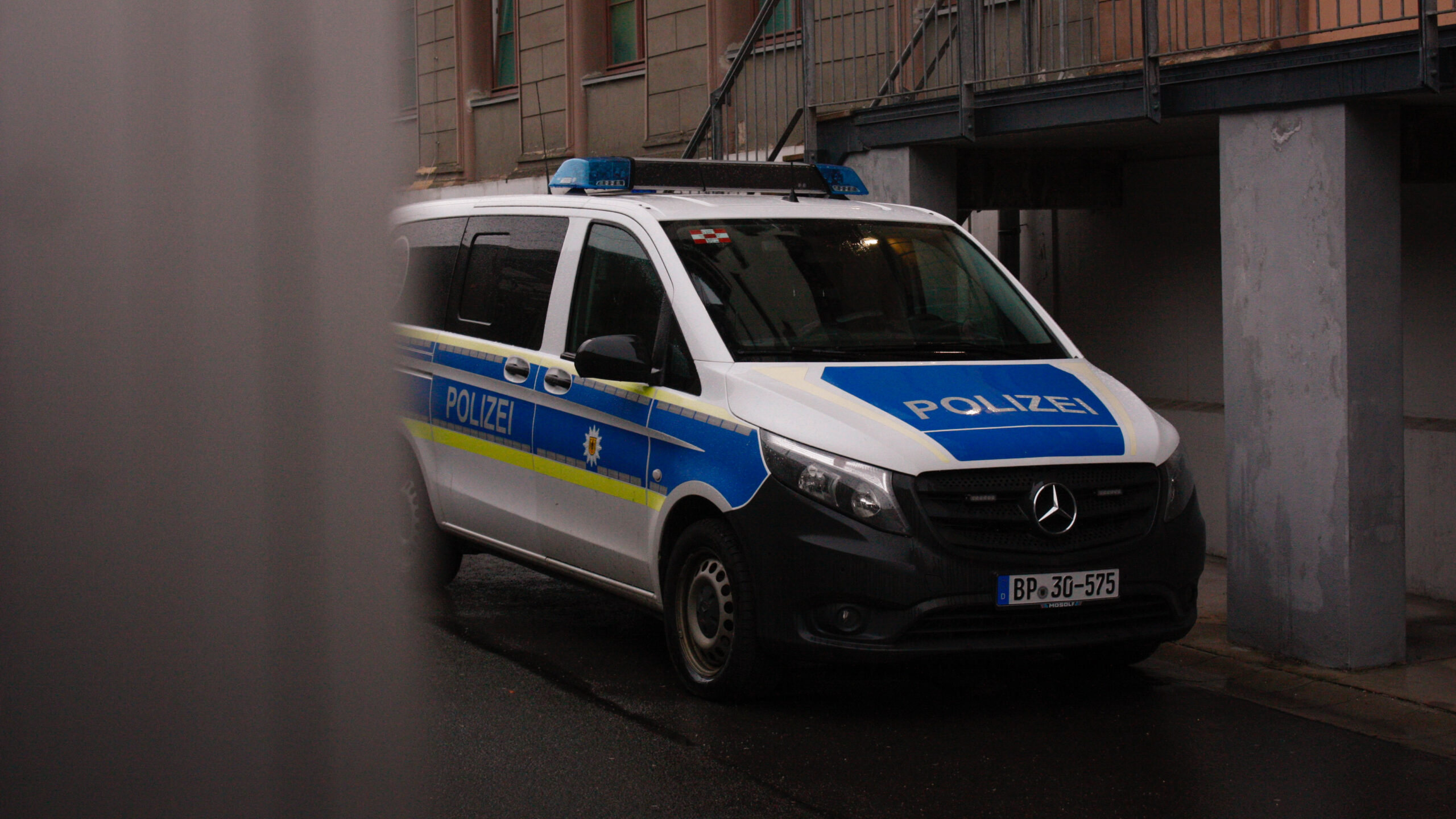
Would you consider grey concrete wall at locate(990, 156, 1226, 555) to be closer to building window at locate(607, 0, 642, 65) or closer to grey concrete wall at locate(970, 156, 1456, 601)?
grey concrete wall at locate(970, 156, 1456, 601)

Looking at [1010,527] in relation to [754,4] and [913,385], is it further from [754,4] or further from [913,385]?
[754,4]

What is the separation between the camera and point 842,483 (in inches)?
216

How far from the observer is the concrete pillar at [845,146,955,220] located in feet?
30.8

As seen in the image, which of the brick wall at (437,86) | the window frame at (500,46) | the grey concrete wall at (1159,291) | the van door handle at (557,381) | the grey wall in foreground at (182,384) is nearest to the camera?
the grey wall in foreground at (182,384)

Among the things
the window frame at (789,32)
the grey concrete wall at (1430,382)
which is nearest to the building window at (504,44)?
the window frame at (789,32)

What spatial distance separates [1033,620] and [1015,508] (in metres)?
0.40

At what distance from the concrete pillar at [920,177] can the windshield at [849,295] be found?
2.28 m

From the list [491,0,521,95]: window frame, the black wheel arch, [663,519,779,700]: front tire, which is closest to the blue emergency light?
the black wheel arch

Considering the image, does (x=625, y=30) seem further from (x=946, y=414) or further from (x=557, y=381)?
(x=946, y=414)

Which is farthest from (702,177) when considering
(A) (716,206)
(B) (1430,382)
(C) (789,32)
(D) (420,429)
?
(C) (789,32)

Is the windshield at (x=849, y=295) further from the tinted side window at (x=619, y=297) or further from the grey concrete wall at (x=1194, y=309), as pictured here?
the grey concrete wall at (x=1194, y=309)

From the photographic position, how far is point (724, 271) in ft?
21.4

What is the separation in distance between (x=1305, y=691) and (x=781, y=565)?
7.59 ft

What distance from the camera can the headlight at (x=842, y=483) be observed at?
544 cm
